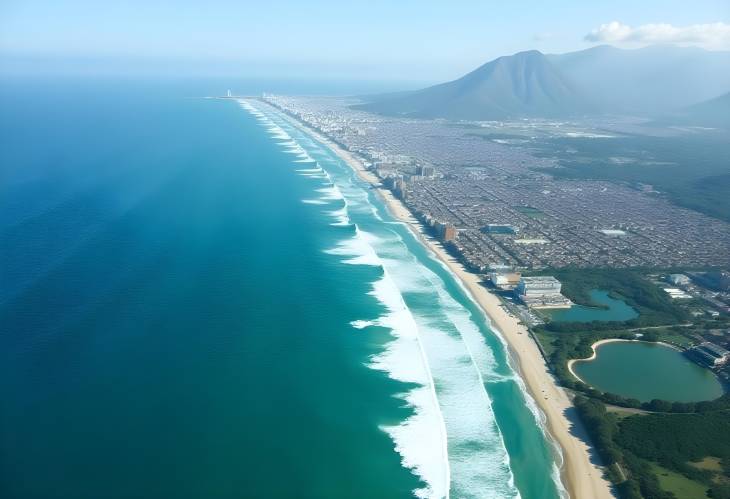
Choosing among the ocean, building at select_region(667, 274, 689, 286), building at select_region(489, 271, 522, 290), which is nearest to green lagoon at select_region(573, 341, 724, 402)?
the ocean

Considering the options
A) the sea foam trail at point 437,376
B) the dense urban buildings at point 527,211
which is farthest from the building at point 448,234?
the sea foam trail at point 437,376

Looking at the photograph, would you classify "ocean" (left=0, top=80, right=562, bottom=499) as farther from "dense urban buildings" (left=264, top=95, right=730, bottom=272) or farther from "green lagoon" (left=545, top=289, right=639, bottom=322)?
"dense urban buildings" (left=264, top=95, right=730, bottom=272)

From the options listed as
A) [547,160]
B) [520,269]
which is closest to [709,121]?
[547,160]

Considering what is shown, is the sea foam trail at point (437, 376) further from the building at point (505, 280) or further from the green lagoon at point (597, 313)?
the green lagoon at point (597, 313)

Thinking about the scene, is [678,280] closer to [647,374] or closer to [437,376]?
[647,374]

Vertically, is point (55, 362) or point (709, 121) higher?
point (709, 121)

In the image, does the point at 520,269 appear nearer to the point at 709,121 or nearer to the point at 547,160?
the point at 547,160
